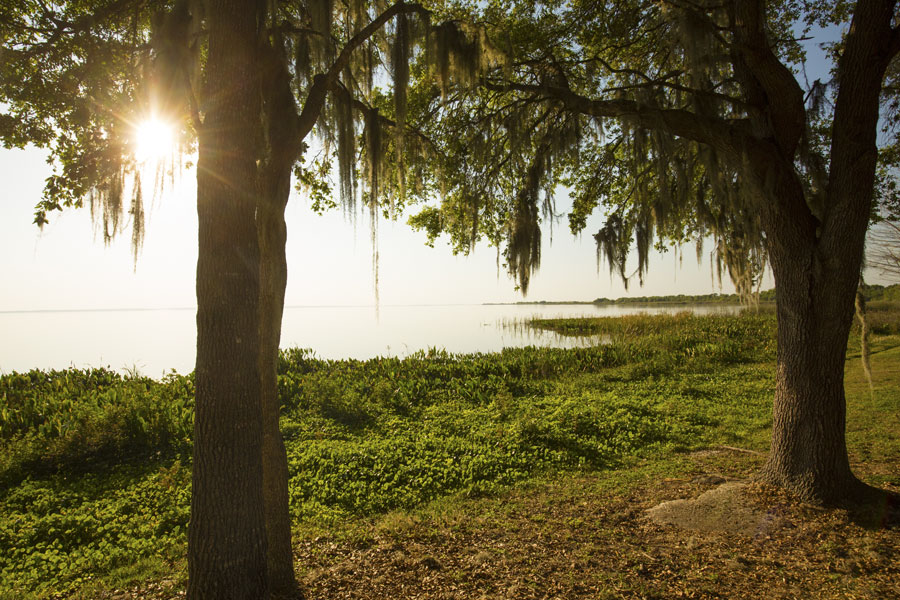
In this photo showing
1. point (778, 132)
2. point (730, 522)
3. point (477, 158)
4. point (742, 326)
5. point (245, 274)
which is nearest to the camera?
point (245, 274)

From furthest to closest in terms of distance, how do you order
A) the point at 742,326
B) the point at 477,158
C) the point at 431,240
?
1. the point at 742,326
2. the point at 431,240
3. the point at 477,158

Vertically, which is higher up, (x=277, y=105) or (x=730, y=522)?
(x=277, y=105)

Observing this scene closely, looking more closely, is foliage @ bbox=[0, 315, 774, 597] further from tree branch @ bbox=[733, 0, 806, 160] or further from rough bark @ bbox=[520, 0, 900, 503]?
tree branch @ bbox=[733, 0, 806, 160]

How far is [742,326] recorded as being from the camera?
17688 millimetres

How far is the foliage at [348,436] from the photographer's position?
440cm

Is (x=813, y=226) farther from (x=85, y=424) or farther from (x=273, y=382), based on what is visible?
(x=85, y=424)

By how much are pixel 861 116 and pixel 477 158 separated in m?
3.99

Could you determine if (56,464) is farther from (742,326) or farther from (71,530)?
(742,326)

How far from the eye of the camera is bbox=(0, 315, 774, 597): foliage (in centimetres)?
440

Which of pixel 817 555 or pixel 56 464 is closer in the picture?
pixel 817 555

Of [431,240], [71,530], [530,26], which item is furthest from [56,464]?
[530,26]

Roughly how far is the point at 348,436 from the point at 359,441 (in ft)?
1.18

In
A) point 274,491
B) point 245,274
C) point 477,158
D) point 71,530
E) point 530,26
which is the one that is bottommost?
point 71,530

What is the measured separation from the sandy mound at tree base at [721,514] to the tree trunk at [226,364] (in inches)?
133
